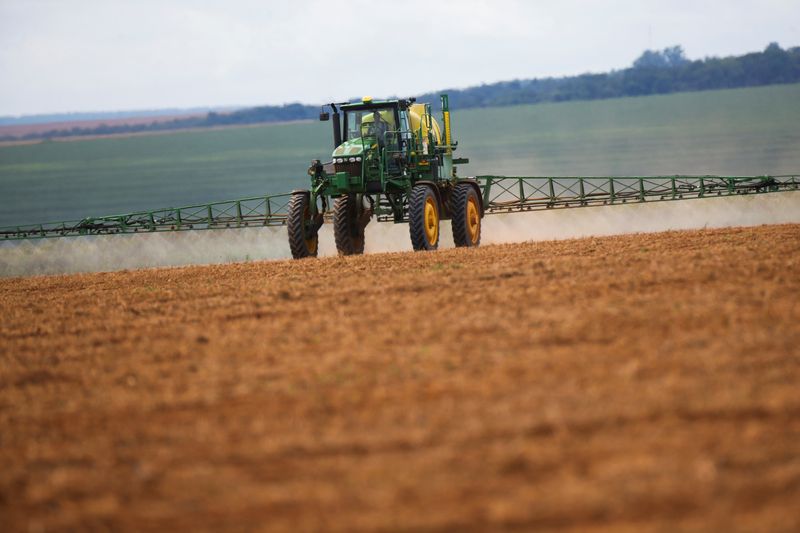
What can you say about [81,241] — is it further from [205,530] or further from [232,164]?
[232,164]

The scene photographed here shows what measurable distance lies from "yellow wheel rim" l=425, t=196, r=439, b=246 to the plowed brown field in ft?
21.4

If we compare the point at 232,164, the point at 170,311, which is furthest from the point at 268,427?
the point at 232,164


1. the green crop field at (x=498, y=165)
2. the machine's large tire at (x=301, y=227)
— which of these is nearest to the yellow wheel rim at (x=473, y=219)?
the machine's large tire at (x=301, y=227)

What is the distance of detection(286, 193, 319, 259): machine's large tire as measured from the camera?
73.9ft

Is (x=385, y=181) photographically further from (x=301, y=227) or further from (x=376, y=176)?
(x=301, y=227)

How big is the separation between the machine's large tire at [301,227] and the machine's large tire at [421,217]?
222 cm

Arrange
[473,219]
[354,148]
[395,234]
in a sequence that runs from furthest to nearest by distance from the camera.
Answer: [395,234] → [473,219] → [354,148]

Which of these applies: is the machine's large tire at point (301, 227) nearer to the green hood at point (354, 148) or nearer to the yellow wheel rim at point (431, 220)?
the green hood at point (354, 148)

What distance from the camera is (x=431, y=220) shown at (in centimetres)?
2198

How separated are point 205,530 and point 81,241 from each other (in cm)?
2946

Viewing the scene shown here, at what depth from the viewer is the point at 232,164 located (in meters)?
118

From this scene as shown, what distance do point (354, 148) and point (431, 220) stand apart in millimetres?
2036

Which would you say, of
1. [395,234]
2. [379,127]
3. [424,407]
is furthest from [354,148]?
[424,407]

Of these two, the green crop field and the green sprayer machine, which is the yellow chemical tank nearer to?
the green sprayer machine
